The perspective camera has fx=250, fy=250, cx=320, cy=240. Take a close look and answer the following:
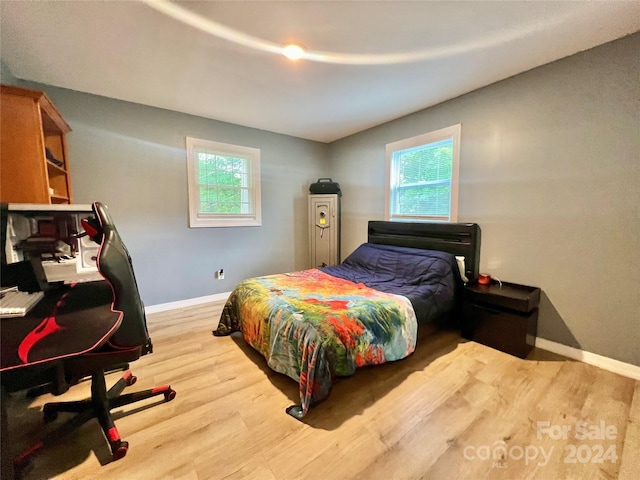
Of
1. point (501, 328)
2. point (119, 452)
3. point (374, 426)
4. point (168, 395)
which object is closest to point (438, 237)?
point (501, 328)

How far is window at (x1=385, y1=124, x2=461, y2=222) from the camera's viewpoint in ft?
9.62

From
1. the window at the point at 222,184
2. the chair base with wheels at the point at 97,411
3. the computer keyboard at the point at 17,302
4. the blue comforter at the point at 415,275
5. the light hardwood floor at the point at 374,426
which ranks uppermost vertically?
the window at the point at 222,184

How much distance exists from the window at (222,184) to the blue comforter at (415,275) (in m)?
1.65

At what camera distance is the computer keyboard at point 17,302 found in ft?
3.78

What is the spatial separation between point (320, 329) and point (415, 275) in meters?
1.42

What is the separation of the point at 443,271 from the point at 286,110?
2635 millimetres

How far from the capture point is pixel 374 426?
1451 mm

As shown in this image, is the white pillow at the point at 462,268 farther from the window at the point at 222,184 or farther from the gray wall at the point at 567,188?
the window at the point at 222,184

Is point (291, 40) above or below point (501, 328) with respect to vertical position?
above

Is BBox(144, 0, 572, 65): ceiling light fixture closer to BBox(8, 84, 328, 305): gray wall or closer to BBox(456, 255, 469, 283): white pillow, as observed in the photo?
BBox(8, 84, 328, 305): gray wall

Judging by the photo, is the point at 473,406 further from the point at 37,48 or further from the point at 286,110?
the point at 37,48

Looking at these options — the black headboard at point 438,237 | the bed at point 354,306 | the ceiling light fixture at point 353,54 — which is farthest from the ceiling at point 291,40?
the bed at point 354,306

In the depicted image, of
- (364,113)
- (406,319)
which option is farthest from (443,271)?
(364,113)

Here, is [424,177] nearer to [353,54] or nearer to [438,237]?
[438,237]
